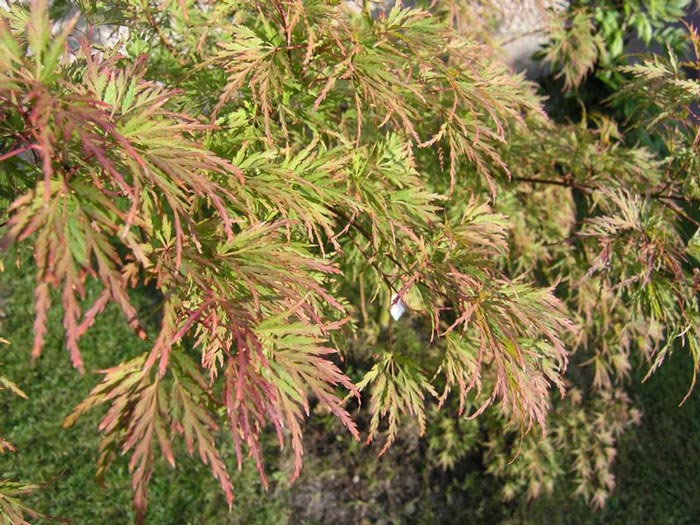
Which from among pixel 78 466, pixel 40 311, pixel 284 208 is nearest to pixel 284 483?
pixel 78 466

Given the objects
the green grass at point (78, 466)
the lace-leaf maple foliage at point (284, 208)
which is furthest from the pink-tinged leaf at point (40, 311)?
the green grass at point (78, 466)

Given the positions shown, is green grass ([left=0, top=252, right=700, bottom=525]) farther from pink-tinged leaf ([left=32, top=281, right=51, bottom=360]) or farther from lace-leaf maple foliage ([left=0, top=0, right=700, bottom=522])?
pink-tinged leaf ([left=32, top=281, right=51, bottom=360])

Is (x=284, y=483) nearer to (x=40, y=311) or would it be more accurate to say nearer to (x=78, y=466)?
(x=78, y=466)

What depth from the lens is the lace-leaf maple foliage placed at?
3.29ft

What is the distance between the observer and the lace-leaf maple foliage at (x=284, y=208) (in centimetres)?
100

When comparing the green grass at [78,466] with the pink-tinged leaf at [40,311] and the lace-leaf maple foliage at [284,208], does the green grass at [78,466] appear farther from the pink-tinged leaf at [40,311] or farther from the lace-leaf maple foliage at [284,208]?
the pink-tinged leaf at [40,311]

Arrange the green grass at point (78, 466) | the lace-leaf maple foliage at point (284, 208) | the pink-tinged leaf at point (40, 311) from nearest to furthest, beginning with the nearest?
the pink-tinged leaf at point (40, 311) → the lace-leaf maple foliage at point (284, 208) → the green grass at point (78, 466)

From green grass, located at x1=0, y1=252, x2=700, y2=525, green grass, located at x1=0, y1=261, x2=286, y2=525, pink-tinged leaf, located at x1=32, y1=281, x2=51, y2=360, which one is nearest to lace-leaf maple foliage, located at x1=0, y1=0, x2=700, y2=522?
pink-tinged leaf, located at x1=32, y1=281, x2=51, y2=360

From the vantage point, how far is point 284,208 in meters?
1.38

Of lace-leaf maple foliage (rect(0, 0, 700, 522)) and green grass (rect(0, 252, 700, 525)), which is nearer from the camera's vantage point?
lace-leaf maple foliage (rect(0, 0, 700, 522))

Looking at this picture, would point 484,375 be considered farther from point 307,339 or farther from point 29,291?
point 29,291

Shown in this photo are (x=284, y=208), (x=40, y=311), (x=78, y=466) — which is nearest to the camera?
(x=40, y=311)

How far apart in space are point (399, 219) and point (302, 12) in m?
0.53

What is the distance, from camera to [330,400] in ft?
3.72
